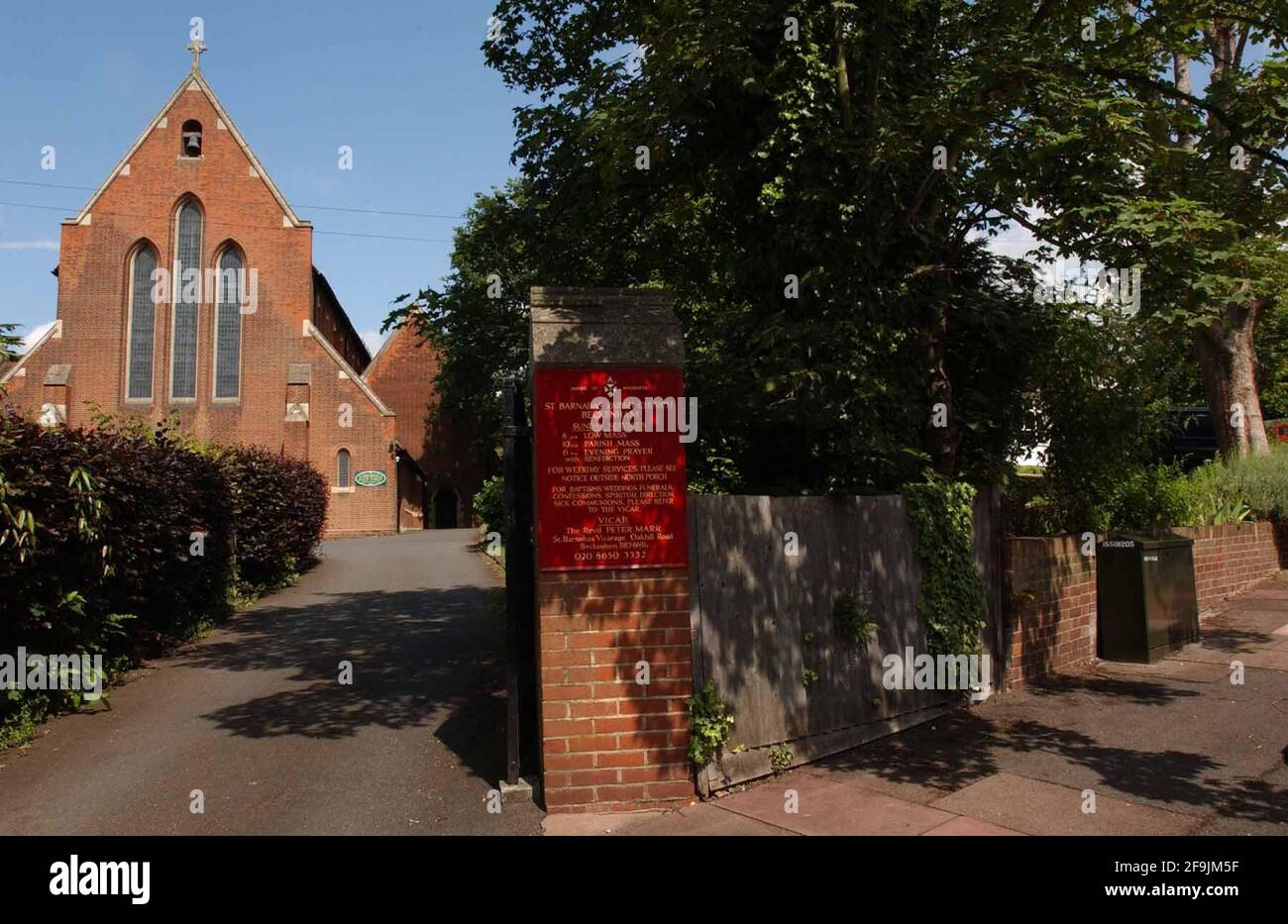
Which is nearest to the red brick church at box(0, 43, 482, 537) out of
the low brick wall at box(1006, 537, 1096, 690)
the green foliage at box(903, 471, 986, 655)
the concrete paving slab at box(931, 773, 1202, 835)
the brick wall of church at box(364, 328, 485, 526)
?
the brick wall of church at box(364, 328, 485, 526)

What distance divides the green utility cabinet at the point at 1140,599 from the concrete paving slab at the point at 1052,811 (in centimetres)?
477

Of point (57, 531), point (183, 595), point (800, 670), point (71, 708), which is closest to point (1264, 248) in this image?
point (800, 670)

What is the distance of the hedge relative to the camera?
271 inches

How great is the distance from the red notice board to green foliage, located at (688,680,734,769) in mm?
826

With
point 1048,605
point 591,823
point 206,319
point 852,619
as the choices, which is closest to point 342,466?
point 206,319

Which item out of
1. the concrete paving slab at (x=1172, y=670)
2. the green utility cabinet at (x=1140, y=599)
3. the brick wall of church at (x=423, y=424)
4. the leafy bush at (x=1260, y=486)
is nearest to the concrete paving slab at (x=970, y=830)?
the concrete paving slab at (x=1172, y=670)

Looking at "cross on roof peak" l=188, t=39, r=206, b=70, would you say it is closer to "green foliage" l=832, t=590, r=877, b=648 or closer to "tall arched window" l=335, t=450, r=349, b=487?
"tall arched window" l=335, t=450, r=349, b=487

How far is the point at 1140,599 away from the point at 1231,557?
528cm

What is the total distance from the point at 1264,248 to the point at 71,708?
1126cm

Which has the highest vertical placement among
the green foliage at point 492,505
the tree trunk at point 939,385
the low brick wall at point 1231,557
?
the tree trunk at point 939,385

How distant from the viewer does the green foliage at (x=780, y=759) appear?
5.89 meters

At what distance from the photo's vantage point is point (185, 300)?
39.0 meters

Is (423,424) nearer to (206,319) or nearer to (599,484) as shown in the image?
(206,319)

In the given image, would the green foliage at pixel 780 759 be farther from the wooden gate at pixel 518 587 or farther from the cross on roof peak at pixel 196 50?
the cross on roof peak at pixel 196 50
